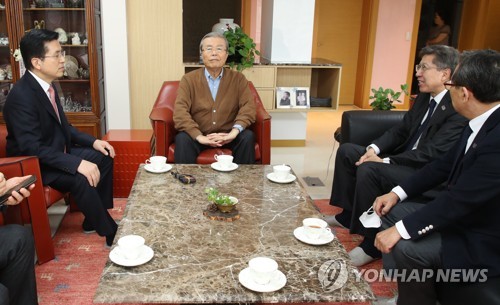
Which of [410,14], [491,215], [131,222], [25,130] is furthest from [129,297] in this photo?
[410,14]

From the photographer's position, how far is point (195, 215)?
79.8 inches

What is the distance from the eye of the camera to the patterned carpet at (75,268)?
221 centimetres

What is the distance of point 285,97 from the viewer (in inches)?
182

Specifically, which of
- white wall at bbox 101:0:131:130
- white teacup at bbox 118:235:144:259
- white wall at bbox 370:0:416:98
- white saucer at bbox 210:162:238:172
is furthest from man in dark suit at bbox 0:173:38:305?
white wall at bbox 370:0:416:98

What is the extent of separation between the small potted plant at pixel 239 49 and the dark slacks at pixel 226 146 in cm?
114

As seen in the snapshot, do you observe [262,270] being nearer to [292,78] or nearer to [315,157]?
[315,157]

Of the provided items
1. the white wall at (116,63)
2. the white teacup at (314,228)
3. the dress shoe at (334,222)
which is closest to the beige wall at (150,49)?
the white wall at (116,63)

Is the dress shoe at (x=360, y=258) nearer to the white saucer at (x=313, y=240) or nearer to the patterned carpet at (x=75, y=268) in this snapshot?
the patterned carpet at (x=75, y=268)

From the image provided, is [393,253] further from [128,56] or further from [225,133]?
[128,56]

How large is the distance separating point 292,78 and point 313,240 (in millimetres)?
3143

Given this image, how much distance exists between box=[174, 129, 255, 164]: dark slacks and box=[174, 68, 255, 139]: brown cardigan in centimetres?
13

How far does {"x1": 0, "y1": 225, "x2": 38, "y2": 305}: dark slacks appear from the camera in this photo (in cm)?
183

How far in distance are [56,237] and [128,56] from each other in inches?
75.2

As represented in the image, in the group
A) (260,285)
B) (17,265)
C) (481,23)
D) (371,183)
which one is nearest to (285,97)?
(371,183)
